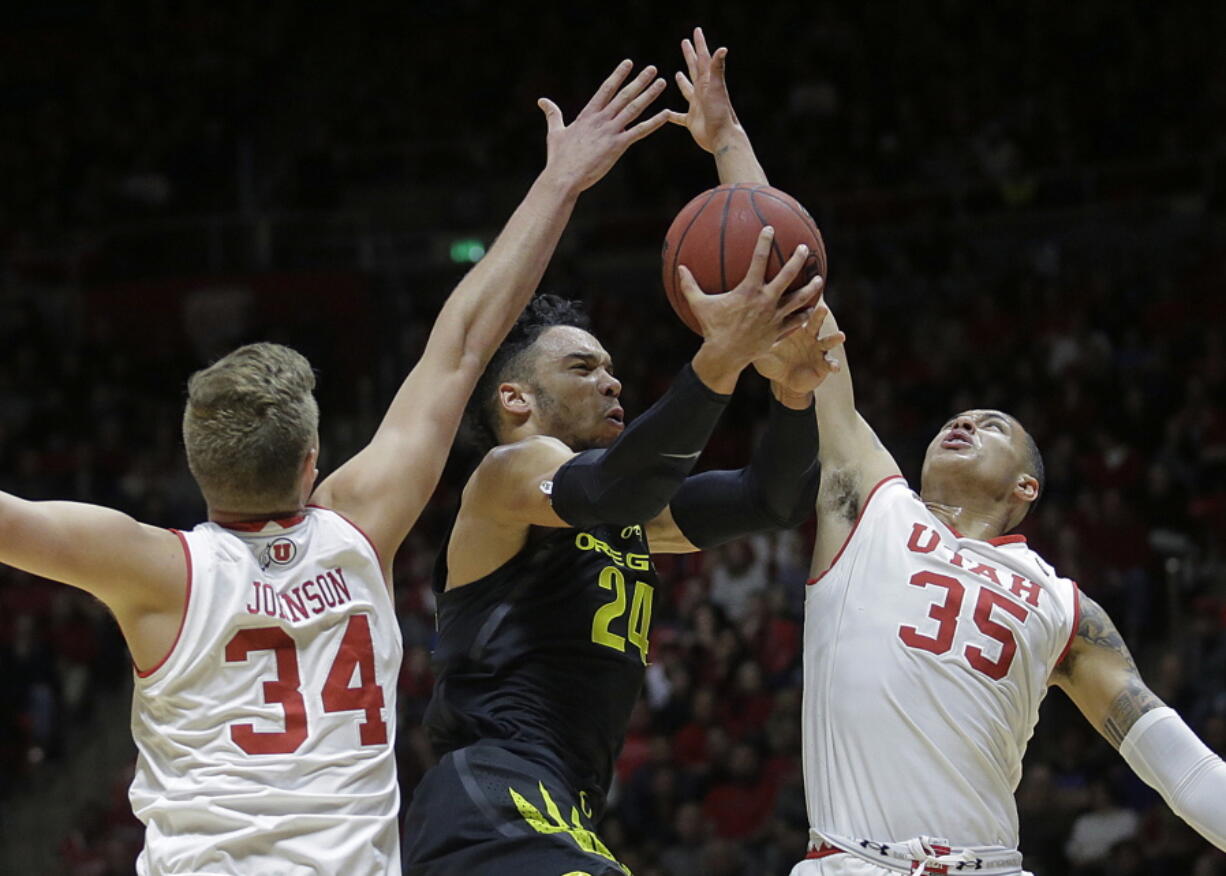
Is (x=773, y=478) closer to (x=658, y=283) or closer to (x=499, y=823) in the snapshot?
(x=499, y=823)

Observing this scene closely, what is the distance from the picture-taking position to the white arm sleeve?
13.6 ft

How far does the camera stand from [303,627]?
2982mm

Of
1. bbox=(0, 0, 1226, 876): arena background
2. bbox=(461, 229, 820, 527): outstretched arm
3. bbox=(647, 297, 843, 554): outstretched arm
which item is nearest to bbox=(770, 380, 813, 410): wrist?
bbox=(647, 297, 843, 554): outstretched arm

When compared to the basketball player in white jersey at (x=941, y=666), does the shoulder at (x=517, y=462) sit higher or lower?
higher

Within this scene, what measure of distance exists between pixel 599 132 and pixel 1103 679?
2.03 m

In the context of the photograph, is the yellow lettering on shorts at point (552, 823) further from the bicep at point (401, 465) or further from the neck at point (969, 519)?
the neck at point (969, 519)

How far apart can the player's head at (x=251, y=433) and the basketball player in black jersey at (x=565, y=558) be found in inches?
28.3

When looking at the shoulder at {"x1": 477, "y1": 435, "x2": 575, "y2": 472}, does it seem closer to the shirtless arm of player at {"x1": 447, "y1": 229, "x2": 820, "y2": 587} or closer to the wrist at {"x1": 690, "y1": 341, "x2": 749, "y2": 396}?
the shirtless arm of player at {"x1": 447, "y1": 229, "x2": 820, "y2": 587}

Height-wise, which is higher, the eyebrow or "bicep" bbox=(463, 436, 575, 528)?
the eyebrow

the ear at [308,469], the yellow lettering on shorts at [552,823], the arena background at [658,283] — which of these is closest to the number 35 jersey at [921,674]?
the yellow lettering on shorts at [552,823]

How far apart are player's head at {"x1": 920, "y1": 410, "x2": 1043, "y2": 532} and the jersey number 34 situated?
2010mm

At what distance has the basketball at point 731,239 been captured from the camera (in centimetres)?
352

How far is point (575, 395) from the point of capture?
4.43 metres

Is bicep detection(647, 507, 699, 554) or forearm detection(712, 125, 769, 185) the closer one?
bicep detection(647, 507, 699, 554)
